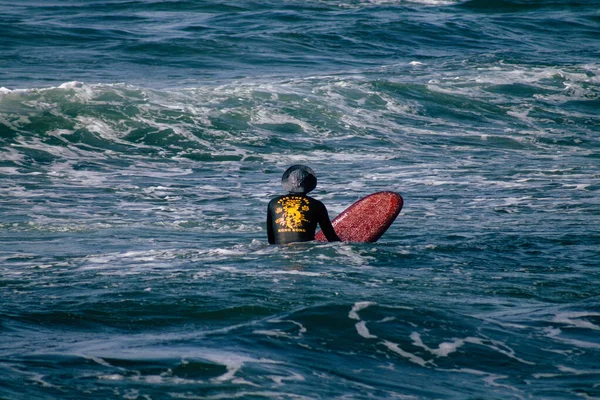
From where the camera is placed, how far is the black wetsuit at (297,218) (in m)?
8.77

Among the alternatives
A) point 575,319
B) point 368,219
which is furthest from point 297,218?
point 575,319

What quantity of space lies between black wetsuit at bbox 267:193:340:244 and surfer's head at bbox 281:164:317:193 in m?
0.08

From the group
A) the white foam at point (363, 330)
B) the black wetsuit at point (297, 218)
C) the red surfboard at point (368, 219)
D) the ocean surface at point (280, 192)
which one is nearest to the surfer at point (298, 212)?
the black wetsuit at point (297, 218)

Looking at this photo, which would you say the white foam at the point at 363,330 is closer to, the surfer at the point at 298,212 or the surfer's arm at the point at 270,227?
the surfer at the point at 298,212

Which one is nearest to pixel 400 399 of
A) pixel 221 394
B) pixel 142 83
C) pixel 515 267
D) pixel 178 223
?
pixel 221 394

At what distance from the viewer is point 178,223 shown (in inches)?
422

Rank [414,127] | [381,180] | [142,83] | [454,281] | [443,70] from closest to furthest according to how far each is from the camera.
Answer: [454,281]
[381,180]
[414,127]
[142,83]
[443,70]

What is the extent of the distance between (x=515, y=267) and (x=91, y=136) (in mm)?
9997

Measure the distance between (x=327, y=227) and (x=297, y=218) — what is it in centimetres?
29

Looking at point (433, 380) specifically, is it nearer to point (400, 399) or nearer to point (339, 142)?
point (400, 399)

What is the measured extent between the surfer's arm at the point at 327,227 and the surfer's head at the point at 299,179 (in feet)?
0.89

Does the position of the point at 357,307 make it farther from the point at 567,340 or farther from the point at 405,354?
the point at 567,340

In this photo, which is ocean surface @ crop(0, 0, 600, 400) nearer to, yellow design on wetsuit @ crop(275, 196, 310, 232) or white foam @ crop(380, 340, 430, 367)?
white foam @ crop(380, 340, 430, 367)

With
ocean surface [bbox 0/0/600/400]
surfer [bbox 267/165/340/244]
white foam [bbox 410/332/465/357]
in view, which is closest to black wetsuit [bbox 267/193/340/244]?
surfer [bbox 267/165/340/244]
